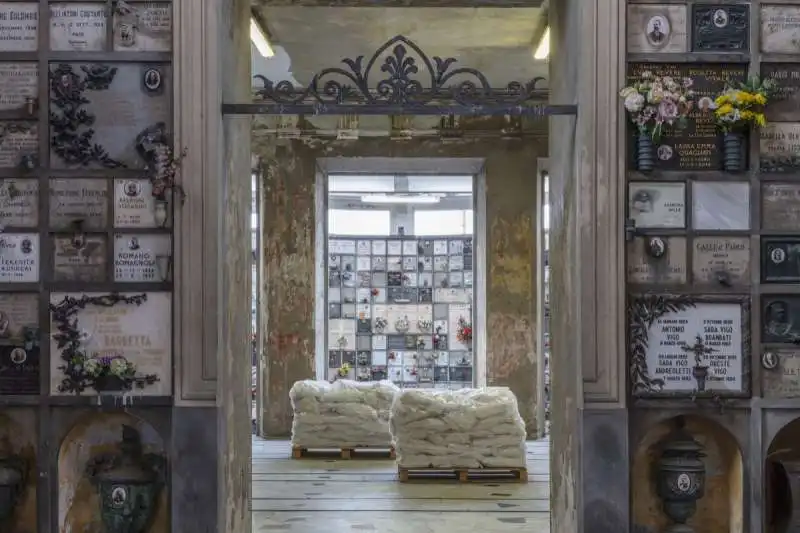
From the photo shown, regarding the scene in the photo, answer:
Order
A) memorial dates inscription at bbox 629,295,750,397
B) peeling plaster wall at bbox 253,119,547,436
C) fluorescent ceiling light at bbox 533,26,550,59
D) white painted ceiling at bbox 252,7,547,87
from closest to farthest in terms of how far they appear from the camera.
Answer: memorial dates inscription at bbox 629,295,750,397 → white painted ceiling at bbox 252,7,547,87 → fluorescent ceiling light at bbox 533,26,550,59 → peeling plaster wall at bbox 253,119,547,436

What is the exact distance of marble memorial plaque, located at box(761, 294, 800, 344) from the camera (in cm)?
366

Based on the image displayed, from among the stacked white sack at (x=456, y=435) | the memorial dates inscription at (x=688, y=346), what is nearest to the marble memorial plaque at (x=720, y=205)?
the memorial dates inscription at (x=688, y=346)

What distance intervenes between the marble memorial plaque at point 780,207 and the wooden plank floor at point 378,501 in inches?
95.9

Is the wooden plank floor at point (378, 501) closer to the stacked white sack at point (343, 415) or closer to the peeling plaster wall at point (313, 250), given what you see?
the stacked white sack at point (343, 415)

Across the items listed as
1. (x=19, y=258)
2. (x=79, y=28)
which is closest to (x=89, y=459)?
(x=19, y=258)

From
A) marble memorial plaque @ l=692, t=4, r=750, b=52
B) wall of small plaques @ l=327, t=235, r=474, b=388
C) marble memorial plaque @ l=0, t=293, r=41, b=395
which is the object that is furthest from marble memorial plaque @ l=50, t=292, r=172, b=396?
wall of small plaques @ l=327, t=235, r=474, b=388

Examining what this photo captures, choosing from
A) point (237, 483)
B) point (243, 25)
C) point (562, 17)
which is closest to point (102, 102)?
point (243, 25)

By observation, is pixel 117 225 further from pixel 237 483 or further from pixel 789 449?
pixel 789 449

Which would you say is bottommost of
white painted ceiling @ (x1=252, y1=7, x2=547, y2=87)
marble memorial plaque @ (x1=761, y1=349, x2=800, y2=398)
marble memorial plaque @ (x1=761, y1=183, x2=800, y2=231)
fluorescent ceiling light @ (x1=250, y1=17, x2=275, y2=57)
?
marble memorial plaque @ (x1=761, y1=349, x2=800, y2=398)

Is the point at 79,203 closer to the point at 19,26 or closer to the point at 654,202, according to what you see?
the point at 19,26

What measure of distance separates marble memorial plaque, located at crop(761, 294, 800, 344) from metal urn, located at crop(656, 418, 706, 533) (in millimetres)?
573

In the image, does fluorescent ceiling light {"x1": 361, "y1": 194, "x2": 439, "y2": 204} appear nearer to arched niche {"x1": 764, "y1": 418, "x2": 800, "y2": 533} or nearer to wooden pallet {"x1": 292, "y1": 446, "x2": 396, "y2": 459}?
wooden pallet {"x1": 292, "y1": 446, "x2": 396, "y2": 459}

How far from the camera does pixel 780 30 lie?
367 cm

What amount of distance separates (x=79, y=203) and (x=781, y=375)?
3.12 meters
